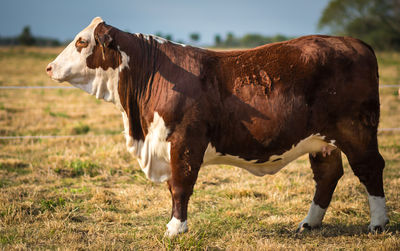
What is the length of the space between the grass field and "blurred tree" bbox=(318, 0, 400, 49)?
30507 millimetres

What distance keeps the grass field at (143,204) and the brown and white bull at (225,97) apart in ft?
2.07

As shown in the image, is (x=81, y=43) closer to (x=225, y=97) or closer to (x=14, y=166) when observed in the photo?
(x=225, y=97)

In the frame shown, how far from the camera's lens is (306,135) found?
390 cm

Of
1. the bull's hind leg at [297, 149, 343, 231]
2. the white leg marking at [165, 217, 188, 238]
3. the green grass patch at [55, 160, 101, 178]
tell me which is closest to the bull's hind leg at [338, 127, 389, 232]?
the bull's hind leg at [297, 149, 343, 231]

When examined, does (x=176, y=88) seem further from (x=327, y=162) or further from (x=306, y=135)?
(x=327, y=162)

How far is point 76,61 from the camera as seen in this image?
12.7 ft

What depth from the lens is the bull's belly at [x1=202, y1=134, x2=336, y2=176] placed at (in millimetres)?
3947

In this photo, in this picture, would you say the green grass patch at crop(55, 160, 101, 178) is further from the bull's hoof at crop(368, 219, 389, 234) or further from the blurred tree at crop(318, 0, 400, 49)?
the blurred tree at crop(318, 0, 400, 49)

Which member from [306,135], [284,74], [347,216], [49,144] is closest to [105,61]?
[284,74]

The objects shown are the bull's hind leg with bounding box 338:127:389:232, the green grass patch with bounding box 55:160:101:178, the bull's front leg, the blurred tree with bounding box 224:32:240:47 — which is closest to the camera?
the bull's front leg

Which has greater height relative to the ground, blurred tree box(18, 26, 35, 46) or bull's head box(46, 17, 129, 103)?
bull's head box(46, 17, 129, 103)

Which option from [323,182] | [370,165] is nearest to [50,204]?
[323,182]

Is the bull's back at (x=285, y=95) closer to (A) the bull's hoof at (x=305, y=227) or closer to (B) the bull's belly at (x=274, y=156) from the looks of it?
(B) the bull's belly at (x=274, y=156)

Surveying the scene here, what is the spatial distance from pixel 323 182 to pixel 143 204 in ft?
7.13
